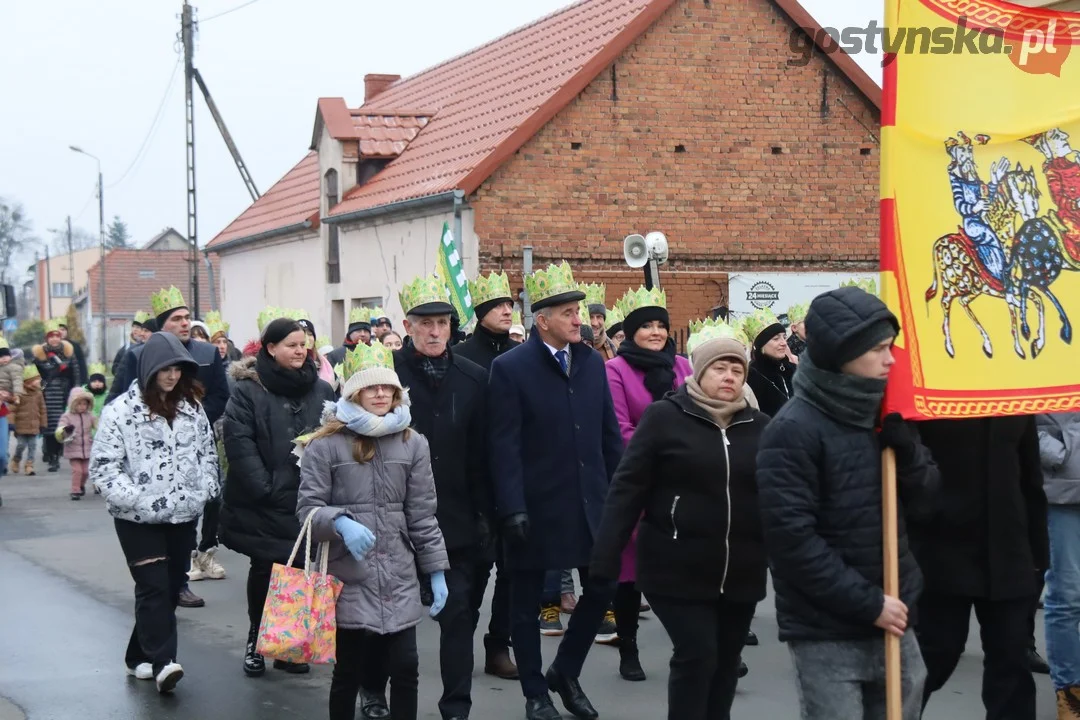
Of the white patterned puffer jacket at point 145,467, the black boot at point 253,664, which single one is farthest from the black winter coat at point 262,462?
the black boot at point 253,664

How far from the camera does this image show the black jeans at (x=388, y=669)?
253 inches

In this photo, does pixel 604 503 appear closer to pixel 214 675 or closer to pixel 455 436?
pixel 455 436

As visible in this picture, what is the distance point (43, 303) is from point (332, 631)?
11888cm

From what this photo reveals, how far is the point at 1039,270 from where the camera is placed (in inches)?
212

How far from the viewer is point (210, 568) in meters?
12.0

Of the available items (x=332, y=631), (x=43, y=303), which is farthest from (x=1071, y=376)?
(x=43, y=303)

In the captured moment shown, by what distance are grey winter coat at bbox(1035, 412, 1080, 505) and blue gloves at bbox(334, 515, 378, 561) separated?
10.2ft

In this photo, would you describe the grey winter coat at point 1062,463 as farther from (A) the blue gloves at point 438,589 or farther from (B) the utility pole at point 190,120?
(B) the utility pole at point 190,120

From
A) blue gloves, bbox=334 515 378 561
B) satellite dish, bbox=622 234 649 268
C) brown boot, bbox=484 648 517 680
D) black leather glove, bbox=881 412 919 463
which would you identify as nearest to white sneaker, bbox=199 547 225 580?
brown boot, bbox=484 648 517 680

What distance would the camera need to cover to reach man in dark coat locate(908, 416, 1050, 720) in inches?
214

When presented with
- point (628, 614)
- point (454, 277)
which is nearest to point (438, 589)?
point (628, 614)

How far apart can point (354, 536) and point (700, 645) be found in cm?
148

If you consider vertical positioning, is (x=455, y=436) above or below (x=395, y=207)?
below

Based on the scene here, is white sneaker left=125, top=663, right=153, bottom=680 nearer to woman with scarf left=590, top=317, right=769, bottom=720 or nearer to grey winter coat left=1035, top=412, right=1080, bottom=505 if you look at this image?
woman with scarf left=590, top=317, right=769, bottom=720
